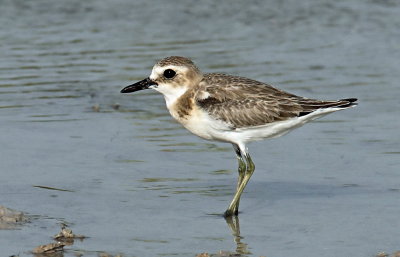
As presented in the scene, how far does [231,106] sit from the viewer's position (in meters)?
10.2

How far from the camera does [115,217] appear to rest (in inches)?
373

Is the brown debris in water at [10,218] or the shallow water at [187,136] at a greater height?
the shallow water at [187,136]

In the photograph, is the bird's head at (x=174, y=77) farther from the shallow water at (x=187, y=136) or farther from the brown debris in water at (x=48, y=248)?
the brown debris in water at (x=48, y=248)

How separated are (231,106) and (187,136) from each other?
7.49 ft

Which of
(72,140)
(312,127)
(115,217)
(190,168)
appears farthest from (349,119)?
(115,217)

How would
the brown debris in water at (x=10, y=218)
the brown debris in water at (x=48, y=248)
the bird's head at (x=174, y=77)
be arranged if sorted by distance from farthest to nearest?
the bird's head at (x=174, y=77) → the brown debris in water at (x=10, y=218) → the brown debris in water at (x=48, y=248)

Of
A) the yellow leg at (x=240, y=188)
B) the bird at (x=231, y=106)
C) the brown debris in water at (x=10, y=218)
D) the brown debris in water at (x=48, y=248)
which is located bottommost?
the brown debris in water at (x=48, y=248)

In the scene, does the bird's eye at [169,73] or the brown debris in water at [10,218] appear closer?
the brown debris in water at [10,218]

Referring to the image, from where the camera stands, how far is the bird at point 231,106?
10.2m

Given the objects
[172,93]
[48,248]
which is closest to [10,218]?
[48,248]

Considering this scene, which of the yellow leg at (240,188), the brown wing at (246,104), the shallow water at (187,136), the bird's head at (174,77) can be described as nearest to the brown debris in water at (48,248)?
the shallow water at (187,136)

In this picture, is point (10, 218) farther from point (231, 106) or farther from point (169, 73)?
point (231, 106)

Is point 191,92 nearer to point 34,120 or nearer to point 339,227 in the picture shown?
point 339,227

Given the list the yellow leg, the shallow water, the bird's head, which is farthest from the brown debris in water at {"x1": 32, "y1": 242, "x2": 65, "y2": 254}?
the bird's head
